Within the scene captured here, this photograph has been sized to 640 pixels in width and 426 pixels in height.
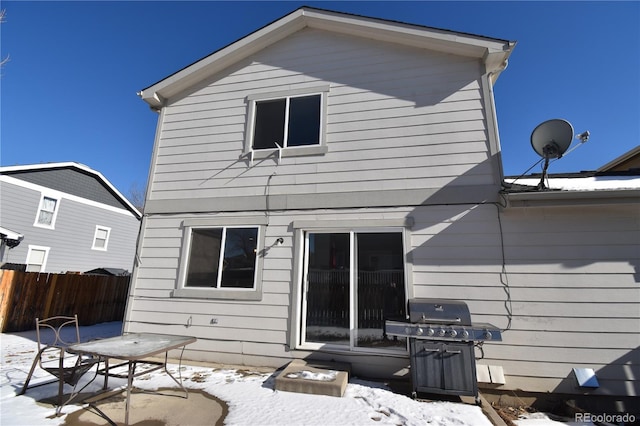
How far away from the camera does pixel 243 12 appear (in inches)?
289

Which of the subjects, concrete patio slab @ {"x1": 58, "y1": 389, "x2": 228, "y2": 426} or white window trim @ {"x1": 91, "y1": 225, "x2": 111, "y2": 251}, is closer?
concrete patio slab @ {"x1": 58, "y1": 389, "x2": 228, "y2": 426}

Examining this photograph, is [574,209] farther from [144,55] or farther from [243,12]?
[144,55]

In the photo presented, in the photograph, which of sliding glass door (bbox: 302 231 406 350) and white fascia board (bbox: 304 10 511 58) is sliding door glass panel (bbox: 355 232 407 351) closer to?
sliding glass door (bbox: 302 231 406 350)

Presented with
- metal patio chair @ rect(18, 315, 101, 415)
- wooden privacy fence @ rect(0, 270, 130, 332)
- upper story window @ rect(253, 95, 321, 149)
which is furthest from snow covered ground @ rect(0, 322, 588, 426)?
wooden privacy fence @ rect(0, 270, 130, 332)

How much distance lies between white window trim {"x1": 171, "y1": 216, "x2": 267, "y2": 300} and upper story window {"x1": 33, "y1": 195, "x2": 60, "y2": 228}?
521 inches

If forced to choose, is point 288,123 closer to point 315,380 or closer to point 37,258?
point 315,380

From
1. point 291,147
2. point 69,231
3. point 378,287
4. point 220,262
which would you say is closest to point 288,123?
point 291,147

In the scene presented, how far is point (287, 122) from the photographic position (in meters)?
5.75

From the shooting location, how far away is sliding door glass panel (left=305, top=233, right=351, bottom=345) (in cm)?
465

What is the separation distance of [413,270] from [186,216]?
458 centimetres

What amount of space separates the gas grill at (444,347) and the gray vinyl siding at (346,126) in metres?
2.26

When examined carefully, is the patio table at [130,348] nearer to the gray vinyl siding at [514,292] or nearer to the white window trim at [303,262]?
the gray vinyl siding at [514,292]

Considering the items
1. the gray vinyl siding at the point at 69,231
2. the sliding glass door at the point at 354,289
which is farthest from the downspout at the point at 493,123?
the gray vinyl siding at the point at 69,231

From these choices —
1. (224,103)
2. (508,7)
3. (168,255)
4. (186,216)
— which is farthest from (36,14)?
(508,7)
